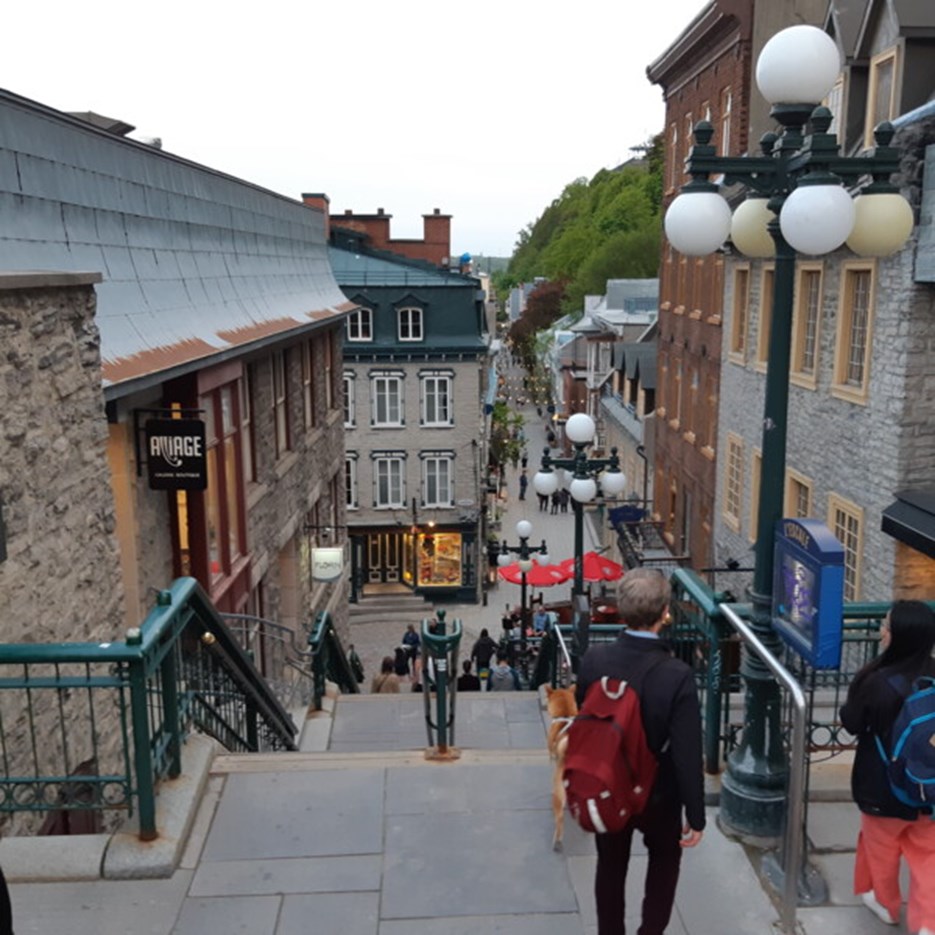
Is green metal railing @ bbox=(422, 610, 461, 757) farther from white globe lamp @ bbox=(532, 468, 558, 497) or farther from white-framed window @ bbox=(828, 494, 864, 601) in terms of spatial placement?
white-framed window @ bbox=(828, 494, 864, 601)

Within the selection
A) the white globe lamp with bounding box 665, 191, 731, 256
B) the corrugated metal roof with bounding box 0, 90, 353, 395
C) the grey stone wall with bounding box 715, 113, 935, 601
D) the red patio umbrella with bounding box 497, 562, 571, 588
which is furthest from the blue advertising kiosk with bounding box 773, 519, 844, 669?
the red patio umbrella with bounding box 497, 562, 571, 588

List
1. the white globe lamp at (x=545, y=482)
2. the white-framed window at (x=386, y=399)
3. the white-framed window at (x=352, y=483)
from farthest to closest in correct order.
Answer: the white-framed window at (x=352, y=483), the white-framed window at (x=386, y=399), the white globe lamp at (x=545, y=482)

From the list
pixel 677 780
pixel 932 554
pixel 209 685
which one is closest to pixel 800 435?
pixel 932 554

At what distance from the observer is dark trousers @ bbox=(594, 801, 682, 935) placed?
3928 millimetres

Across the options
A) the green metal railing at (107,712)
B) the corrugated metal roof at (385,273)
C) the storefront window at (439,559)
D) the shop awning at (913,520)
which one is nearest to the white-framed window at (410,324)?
the corrugated metal roof at (385,273)

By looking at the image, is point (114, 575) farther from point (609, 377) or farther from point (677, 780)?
point (609, 377)

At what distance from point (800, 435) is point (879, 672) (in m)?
13.5

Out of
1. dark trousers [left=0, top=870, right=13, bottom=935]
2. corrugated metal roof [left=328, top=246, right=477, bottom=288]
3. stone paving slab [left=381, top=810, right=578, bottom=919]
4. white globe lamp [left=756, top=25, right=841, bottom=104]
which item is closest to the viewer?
dark trousers [left=0, top=870, right=13, bottom=935]

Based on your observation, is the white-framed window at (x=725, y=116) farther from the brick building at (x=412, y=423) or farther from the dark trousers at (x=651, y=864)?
the dark trousers at (x=651, y=864)

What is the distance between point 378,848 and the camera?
5074mm

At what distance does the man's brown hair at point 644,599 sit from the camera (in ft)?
12.5

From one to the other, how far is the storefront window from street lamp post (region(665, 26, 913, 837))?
104 feet

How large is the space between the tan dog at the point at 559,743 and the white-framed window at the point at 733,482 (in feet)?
54.7

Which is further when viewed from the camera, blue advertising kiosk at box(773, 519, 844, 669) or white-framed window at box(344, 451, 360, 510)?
white-framed window at box(344, 451, 360, 510)
